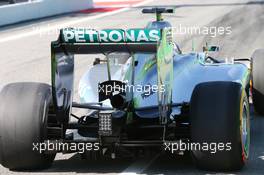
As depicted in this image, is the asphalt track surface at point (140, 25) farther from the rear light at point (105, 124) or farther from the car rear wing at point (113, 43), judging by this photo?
the car rear wing at point (113, 43)

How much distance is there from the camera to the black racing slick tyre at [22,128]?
696cm

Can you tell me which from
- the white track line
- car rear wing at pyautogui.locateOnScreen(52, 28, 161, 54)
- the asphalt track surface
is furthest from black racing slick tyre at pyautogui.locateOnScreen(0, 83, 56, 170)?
the white track line

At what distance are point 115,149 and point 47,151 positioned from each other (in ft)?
2.15

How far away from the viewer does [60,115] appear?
7109mm

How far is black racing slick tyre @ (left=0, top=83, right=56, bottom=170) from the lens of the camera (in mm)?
6957

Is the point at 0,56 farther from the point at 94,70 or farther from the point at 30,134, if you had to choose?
the point at 30,134

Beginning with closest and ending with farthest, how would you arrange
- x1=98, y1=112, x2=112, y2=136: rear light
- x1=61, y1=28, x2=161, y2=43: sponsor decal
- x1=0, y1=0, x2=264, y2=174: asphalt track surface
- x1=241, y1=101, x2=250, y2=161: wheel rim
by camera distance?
x1=61, y1=28, x2=161, y2=43: sponsor decal < x1=98, y1=112, x2=112, y2=136: rear light < x1=241, y1=101, x2=250, y2=161: wheel rim < x1=0, y1=0, x2=264, y2=174: asphalt track surface

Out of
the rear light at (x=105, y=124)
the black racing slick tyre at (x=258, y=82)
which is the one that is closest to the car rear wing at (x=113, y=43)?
the rear light at (x=105, y=124)

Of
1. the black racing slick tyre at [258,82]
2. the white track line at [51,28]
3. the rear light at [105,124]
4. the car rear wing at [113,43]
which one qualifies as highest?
the car rear wing at [113,43]

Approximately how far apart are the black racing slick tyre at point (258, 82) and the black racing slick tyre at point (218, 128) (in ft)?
8.49

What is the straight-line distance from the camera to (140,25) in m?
24.4

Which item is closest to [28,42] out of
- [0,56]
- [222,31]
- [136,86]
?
[0,56]

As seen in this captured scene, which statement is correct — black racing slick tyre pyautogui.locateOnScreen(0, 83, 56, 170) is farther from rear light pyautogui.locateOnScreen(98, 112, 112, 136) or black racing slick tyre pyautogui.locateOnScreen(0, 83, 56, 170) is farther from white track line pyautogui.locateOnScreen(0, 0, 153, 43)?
white track line pyautogui.locateOnScreen(0, 0, 153, 43)

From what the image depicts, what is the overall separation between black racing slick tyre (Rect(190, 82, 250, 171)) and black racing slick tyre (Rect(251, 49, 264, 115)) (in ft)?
8.49
